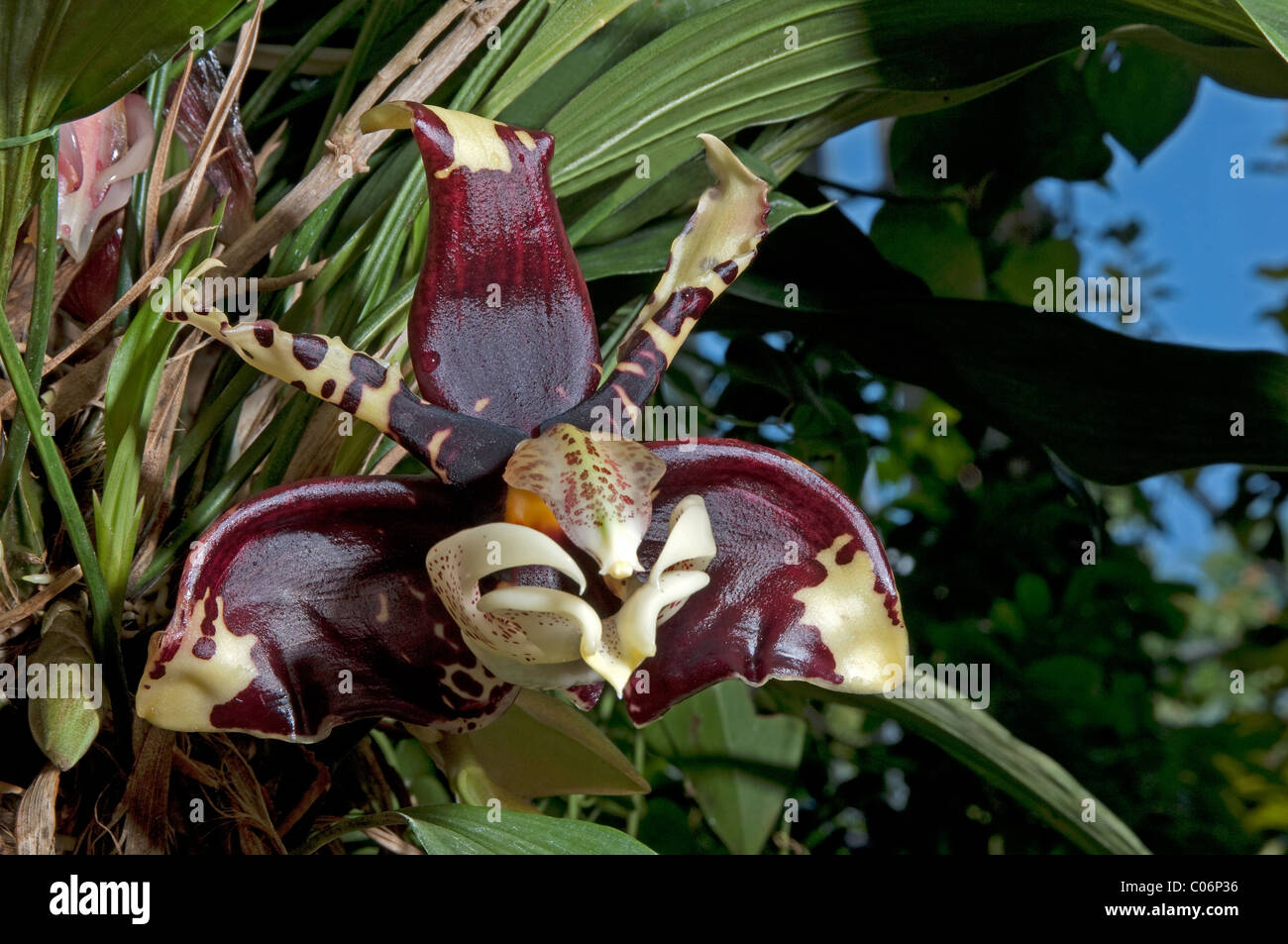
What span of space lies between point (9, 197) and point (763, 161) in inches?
10.7

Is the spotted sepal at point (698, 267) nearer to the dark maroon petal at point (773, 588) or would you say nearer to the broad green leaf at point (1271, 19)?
the dark maroon petal at point (773, 588)

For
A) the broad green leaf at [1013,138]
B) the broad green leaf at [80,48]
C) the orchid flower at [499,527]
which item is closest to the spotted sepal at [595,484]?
the orchid flower at [499,527]

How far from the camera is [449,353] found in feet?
0.90

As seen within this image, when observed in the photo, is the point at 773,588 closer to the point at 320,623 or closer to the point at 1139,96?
the point at 320,623

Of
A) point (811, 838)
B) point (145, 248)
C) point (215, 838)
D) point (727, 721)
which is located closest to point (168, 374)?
point (145, 248)

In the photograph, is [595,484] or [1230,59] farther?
[1230,59]

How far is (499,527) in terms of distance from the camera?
238 mm

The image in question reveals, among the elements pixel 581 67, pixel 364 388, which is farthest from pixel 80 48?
pixel 581 67

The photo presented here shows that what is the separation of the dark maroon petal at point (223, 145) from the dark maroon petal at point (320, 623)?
146 mm

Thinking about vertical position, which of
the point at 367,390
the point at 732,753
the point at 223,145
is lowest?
the point at 732,753

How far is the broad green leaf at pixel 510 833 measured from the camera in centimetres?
27

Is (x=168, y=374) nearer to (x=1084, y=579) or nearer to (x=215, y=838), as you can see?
(x=215, y=838)

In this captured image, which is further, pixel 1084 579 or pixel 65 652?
pixel 1084 579

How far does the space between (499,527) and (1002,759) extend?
0.23m
